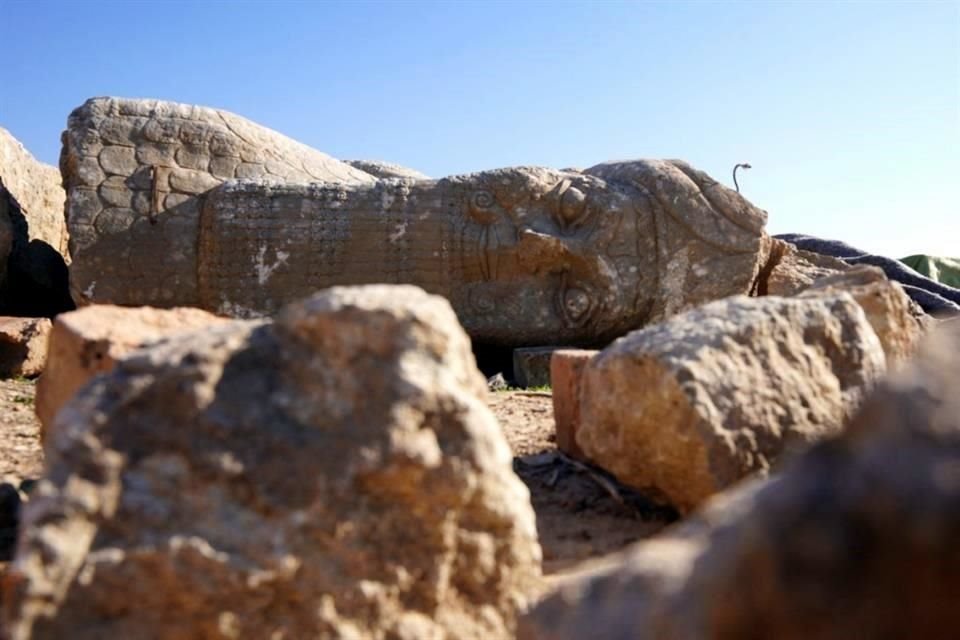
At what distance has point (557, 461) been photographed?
295 centimetres

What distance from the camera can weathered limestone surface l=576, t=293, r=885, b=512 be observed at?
2068 mm

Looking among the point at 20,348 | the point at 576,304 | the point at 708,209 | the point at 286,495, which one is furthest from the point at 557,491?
the point at 20,348

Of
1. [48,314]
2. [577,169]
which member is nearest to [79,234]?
[48,314]

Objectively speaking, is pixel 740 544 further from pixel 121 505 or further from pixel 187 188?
pixel 187 188

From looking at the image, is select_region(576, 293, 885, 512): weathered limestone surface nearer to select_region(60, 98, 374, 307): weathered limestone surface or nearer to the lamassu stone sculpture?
the lamassu stone sculpture

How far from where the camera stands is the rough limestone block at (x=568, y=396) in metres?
2.87

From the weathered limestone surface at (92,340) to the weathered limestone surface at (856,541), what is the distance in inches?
54.8

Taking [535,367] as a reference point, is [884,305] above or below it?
above

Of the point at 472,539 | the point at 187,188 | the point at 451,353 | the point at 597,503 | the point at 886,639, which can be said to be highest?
the point at 187,188

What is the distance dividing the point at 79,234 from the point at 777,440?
15.4ft

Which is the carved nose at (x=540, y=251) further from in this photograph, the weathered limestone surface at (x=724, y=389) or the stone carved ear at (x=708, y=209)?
the weathered limestone surface at (x=724, y=389)

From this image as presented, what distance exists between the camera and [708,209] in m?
5.54

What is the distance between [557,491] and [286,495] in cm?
159

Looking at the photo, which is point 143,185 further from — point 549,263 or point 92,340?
point 92,340
